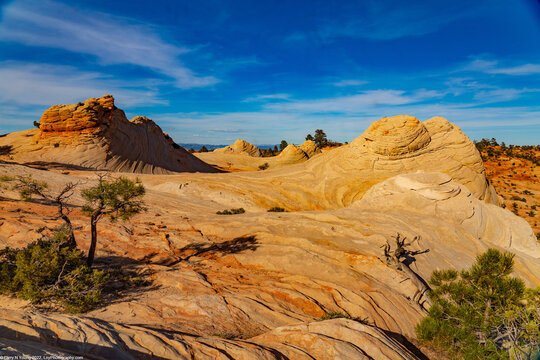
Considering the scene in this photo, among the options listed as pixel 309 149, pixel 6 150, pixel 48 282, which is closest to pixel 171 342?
pixel 48 282

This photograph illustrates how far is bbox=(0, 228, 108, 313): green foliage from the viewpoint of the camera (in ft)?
32.0

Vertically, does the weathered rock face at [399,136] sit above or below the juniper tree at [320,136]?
below

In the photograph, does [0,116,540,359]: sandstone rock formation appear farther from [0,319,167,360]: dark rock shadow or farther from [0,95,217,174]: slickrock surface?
[0,95,217,174]: slickrock surface

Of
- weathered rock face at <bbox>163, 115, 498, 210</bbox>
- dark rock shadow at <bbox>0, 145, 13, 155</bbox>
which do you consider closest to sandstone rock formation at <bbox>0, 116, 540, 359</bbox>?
weathered rock face at <bbox>163, 115, 498, 210</bbox>

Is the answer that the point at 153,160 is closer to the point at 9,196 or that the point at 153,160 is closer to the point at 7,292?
the point at 9,196

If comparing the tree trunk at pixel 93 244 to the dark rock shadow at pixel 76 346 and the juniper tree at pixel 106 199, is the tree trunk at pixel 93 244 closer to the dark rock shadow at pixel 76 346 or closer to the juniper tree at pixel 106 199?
the juniper tree at pixel 106 199

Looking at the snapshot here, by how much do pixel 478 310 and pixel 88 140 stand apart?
51.1m

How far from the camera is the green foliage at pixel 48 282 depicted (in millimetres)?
9766

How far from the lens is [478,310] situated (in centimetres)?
907

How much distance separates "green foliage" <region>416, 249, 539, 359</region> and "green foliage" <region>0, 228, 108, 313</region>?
40.6 feet

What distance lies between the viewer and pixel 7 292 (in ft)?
34.0

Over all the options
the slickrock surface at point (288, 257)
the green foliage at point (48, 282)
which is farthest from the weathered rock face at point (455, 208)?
the green foliage at point (48, 282)

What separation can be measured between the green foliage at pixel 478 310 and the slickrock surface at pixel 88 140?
155 feet

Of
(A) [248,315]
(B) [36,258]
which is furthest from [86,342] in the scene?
(B) [36,258]
